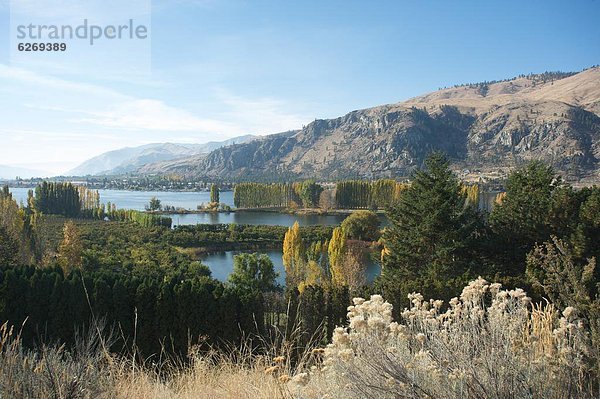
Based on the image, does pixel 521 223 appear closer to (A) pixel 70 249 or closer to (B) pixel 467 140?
(A) pixel 70 249

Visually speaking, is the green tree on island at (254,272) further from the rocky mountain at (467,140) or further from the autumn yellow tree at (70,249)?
the rocky mountain at (467,140)

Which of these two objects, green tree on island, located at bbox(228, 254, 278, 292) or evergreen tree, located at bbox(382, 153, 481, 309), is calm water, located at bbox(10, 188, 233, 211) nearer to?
green tree on island, located at bbox(228, 254, 278, 292)

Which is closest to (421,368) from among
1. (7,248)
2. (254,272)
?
(254,272)

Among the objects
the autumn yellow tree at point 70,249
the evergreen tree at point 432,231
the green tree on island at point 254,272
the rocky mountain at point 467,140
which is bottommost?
the green tree on island at point 254,272

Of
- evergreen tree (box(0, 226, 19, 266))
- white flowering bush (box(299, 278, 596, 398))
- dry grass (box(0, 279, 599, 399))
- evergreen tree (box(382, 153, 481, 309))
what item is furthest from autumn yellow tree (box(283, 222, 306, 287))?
white flowering bush (box(299, 278, 596, 398))

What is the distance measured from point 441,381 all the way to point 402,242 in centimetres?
1506

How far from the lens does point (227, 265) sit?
34812mm

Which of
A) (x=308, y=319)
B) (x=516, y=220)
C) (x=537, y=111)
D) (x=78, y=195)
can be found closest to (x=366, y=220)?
(x=516, y=220)

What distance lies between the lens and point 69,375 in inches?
99.6

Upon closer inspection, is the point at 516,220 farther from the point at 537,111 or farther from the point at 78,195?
the point at 537,111

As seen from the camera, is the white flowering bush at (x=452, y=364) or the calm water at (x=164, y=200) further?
the calm water at (x=164, y=200)

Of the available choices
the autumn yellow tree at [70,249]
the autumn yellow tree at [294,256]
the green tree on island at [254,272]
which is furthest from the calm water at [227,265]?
the autumn yellow tree at [70,249]

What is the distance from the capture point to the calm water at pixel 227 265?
30.9m

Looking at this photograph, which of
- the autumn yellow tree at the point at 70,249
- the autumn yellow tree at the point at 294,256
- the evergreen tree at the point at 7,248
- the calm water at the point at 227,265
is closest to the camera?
the evergreen tree at the point at 7,248
